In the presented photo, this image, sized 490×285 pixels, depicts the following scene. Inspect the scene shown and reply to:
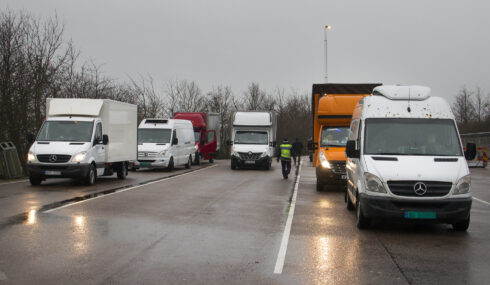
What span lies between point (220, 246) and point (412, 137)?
4.50 m

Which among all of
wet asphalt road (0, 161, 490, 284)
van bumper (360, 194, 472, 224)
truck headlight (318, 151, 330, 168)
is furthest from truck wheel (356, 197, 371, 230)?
truck headlight (318, 151, 330, 168)

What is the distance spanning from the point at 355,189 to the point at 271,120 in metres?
19.1

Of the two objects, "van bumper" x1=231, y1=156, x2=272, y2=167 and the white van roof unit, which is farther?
"van bumper" x1=231, y1=156, x2=272, y2=167

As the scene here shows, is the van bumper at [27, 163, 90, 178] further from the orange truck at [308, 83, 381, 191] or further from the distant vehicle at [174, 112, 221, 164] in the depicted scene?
the distant vehicle at [174, 112, 221, 164]

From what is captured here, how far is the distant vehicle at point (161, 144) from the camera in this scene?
85.3 feet

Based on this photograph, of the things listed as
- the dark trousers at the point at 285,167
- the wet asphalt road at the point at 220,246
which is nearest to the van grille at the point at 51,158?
the wet asphalt road at the point at 220,246

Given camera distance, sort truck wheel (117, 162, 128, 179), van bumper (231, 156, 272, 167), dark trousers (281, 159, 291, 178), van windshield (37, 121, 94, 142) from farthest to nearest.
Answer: van bumper (231, 156, 272, 167), dark trousers (281, 159, 291, 178), truck wheel (117, 162, 128, 179), van windshield (37, 121, 94, 142)

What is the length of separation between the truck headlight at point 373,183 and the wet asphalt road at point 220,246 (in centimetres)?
80

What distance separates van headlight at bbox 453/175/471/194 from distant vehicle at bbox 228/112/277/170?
64.0ft

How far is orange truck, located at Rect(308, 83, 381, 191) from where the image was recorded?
1644 cm

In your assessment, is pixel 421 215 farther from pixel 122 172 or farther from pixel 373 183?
pixel 122 172

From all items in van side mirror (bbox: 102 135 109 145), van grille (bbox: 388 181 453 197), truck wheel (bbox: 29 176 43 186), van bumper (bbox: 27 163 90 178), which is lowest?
truck wheel (bbox: 29 176 43 186)

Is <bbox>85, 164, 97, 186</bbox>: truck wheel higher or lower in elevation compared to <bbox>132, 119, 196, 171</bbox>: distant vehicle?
lower

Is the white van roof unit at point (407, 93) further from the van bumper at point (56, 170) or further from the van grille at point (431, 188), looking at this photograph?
the van bumper at point (56, 170)
